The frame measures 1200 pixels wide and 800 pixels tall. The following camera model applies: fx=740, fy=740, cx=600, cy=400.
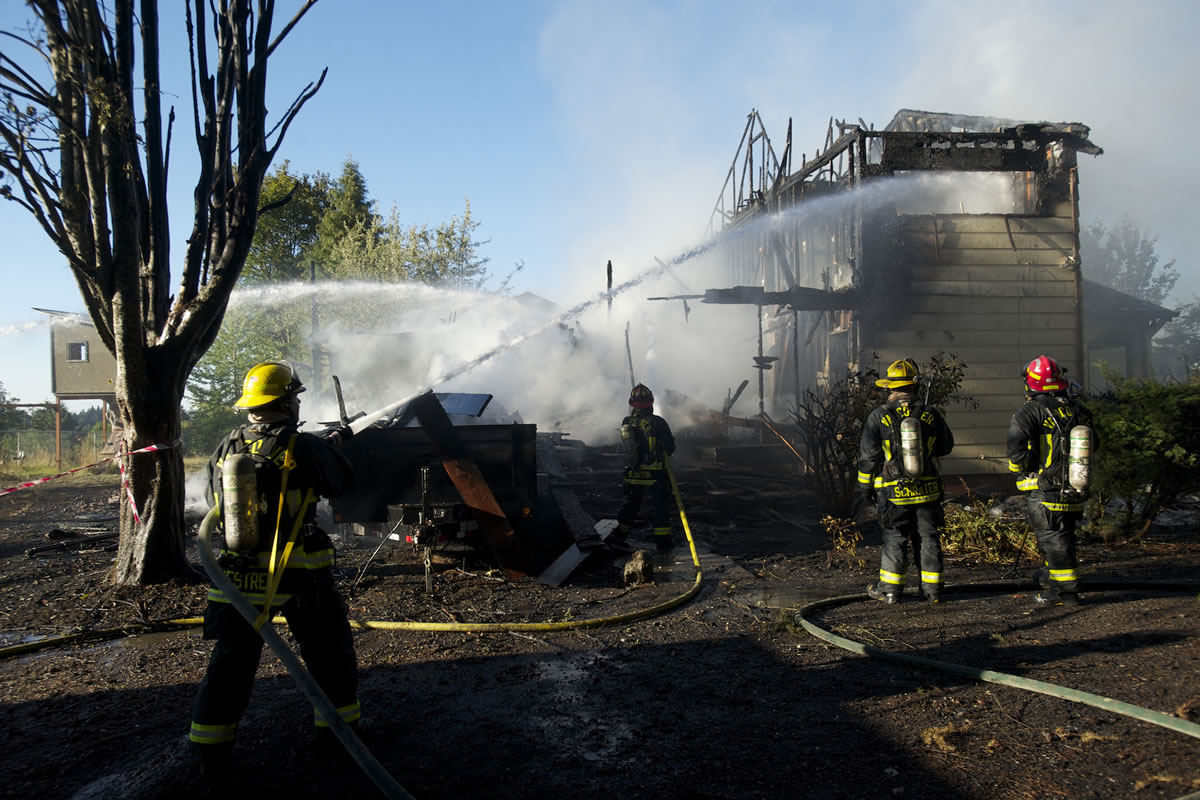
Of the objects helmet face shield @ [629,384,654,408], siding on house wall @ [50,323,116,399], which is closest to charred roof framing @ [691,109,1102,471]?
helmet face shield @ [629,384,654,408]

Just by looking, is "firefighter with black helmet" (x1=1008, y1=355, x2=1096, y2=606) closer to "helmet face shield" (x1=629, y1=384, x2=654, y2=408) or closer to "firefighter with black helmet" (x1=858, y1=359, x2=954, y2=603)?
"firefighter with black helmet" (x1=858, y1=359, x2=954, y2=603)

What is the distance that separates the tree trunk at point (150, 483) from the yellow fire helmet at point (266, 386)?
3.28m

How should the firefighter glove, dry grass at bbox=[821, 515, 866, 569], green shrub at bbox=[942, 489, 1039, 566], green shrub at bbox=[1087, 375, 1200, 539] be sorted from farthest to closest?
dry grass at bbox=[821, 515, 866, 569], green shrub at bbox=[942, 489, 1039, 566], green shrub at bbox=[1087, 375, 1200, 539], the firefighter glove

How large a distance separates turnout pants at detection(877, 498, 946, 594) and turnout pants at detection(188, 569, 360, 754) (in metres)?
3.89

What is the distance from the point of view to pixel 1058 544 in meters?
5.28

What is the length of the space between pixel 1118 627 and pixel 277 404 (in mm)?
5176

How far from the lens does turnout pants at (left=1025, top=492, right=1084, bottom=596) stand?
526cm

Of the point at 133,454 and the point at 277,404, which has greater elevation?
the point at 277,404

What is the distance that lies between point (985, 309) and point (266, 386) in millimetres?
12745

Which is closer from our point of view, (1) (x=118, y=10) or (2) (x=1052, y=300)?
(1) (x=118, y=10)

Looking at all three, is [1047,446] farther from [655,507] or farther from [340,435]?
[340,435]

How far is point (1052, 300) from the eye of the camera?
1306 centimetres

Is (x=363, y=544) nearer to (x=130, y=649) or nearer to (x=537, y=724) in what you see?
(x=130, y=649)

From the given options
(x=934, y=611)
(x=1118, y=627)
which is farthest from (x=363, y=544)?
(x=1118, y=627)
